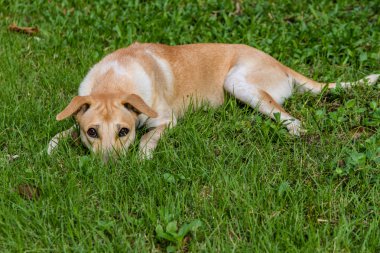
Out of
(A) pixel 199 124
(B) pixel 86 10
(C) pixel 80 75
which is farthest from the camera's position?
(B) pixel 86 10

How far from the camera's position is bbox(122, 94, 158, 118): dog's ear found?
14.4 feet

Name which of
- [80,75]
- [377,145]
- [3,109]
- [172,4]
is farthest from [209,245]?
[172,4]

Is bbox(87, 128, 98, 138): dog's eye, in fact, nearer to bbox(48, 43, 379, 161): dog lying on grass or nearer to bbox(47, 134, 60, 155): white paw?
bbox(48, 43, 379, 161): dog lying on grass

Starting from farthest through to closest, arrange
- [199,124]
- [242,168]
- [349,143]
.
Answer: [199,124] < [349,143] < [242,168]

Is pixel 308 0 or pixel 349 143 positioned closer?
pixel 349 143

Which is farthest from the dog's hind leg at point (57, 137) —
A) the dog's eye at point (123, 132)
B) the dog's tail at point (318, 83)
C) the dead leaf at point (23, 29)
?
the dead leaf at point (23, 29)

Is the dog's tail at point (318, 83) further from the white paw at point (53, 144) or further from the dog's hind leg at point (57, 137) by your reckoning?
the white paw at point (53, 144)

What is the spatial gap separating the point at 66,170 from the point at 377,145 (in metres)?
2.51

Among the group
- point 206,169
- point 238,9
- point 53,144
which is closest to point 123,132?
point 53,144

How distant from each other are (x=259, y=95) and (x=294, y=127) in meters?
0.60

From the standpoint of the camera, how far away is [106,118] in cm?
438

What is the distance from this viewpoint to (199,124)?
5.04 meters

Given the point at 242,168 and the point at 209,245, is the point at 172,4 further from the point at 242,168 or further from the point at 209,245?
the point at 209,245

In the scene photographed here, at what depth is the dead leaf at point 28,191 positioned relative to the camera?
12.7 feet
